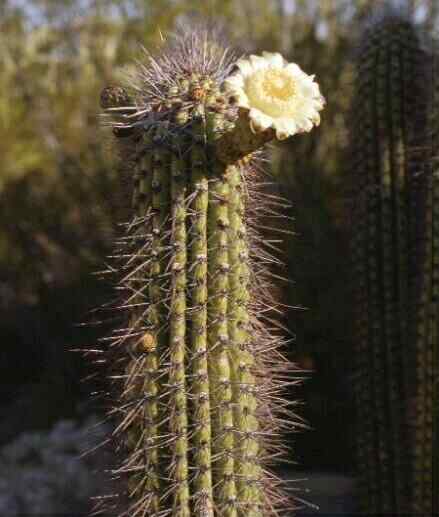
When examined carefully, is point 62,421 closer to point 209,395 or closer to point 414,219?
point 414,219

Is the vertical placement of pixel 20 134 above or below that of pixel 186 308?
above

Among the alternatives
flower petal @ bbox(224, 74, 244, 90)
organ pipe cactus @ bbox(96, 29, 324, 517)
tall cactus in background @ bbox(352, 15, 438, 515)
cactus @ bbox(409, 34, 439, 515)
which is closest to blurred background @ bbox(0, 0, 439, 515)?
tall cactus in background @ bbox(352, 15, 438, 515)

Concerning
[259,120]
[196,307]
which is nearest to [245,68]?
[259,120]

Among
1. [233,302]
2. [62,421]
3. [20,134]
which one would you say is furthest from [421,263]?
[20,134]

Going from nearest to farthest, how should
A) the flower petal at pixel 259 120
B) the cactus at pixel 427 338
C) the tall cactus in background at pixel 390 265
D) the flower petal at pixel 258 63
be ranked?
the flower petal at pixel 259 120 → the flower petal at pixel 258 63 → the cactus at pixel 427 338 → the tall cactus in background at pixel 390 265

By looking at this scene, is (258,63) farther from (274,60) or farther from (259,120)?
(259,120)

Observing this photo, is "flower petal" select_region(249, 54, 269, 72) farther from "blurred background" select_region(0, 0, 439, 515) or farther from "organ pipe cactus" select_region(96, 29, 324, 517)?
"blurred background" select_region(0, 0, 439, 515)

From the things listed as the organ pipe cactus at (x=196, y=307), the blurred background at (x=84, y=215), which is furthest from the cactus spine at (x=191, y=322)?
the blurred background at (x=84, y=215)

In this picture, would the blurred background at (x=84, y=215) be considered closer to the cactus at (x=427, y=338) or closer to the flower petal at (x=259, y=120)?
the cactus at (x=427, y=338)
